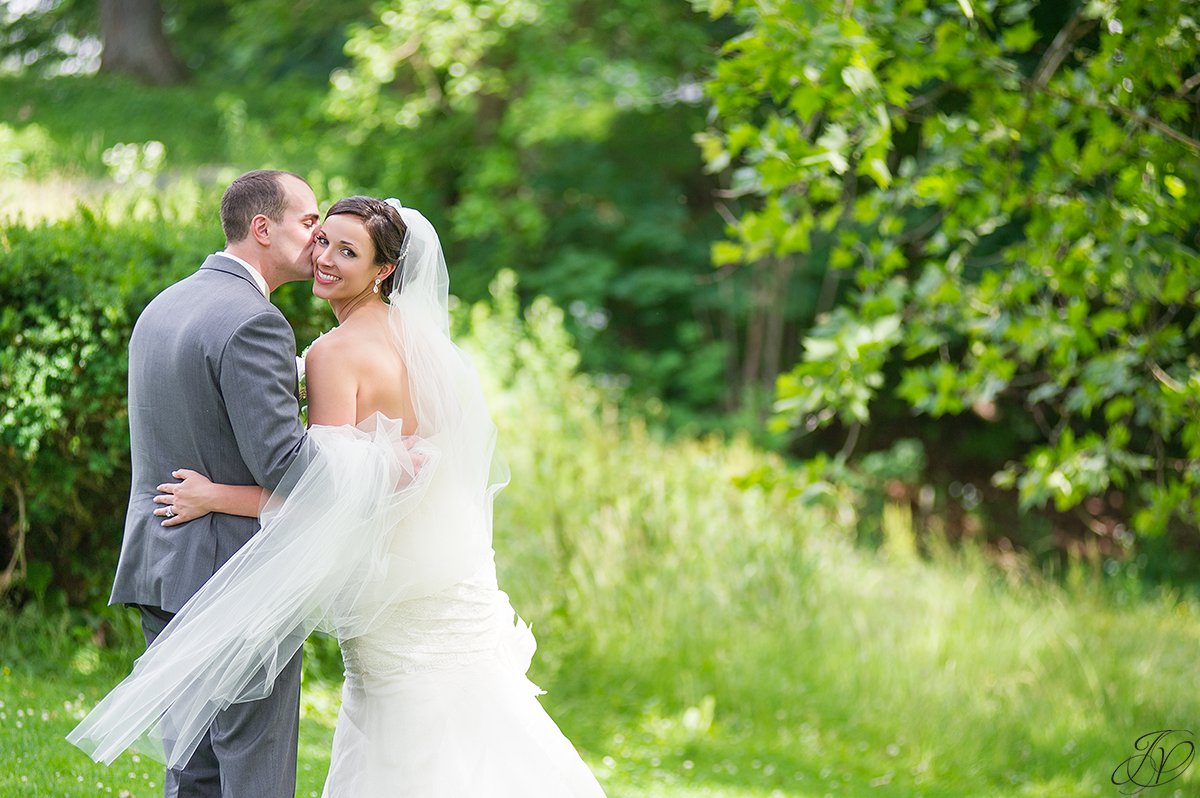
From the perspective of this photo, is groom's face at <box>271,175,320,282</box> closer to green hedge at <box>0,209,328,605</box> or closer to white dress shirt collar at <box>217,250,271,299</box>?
white dress shirt collar at <box>217,250,271,299</box>

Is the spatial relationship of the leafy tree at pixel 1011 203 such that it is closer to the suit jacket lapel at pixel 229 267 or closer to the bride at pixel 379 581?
the bride at pixel 379 581

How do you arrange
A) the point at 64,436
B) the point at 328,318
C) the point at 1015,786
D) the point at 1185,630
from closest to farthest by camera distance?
1. the point at 64,436
2. the point at 328,318
3. the point at 1015,786
4. the point at 1185,630

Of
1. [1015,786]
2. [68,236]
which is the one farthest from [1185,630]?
[68,236]

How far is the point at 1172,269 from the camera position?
5.42 meters

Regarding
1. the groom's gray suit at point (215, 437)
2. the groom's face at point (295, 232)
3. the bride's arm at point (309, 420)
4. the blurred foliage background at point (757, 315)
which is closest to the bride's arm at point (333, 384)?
the bride's arm at point (309, 420)

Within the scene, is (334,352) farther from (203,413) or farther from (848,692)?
(848,692)

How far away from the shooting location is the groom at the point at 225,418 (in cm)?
317

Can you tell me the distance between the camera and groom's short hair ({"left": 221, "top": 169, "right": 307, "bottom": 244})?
11.3 feet

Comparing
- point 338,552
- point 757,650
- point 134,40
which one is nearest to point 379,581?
point 338,552

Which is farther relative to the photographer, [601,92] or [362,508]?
[601,92]

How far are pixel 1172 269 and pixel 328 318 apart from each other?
13.0 ft

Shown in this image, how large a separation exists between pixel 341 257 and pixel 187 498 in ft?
2.67

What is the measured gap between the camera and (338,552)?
3.36m

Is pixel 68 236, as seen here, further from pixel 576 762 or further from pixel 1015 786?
pixel 1015 786
